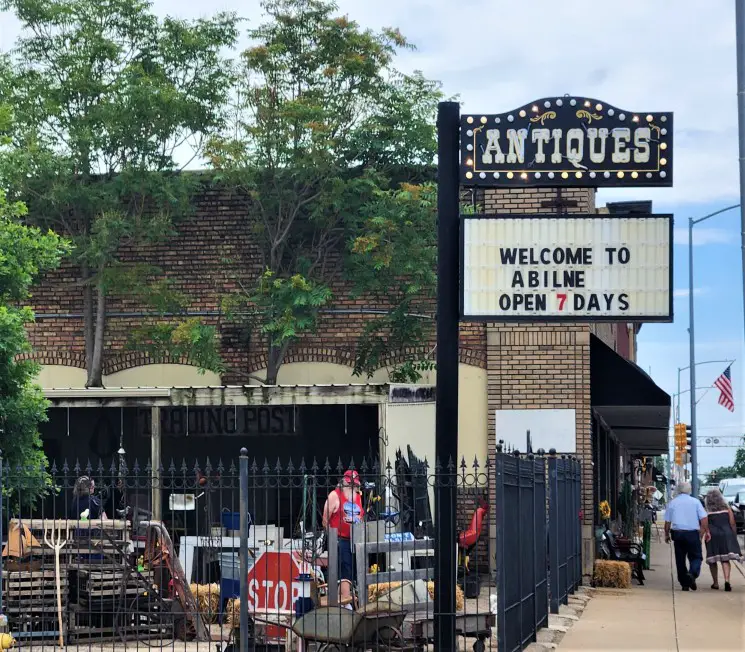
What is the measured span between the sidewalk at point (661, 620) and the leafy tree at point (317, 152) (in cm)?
642

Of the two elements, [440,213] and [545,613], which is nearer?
[440,213]

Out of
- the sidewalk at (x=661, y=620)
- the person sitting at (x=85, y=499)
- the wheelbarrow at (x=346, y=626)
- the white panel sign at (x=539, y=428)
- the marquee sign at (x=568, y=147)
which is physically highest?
the marquee sign at (x=568, y=147)

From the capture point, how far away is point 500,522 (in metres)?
10.6

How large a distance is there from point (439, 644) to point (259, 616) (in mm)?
1942

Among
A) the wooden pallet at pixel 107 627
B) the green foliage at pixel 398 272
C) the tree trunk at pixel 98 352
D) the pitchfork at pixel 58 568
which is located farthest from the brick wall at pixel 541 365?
the pitchfork at pixel 58 568

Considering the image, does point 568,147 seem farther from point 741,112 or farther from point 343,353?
point 343,353

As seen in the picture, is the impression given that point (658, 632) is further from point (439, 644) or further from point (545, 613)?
point (439, 644)

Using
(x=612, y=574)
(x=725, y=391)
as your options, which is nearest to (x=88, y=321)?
(x=612, y=574)

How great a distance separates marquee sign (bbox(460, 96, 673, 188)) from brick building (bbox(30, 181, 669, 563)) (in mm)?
7882

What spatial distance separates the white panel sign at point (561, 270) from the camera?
12.8 meters

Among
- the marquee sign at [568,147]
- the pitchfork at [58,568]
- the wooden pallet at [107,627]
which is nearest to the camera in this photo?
the marquee sign at [568,147]

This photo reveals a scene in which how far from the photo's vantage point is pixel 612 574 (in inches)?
779

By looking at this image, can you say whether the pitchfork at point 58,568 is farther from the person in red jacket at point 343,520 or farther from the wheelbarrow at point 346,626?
the wheelbarrow at point 346,626

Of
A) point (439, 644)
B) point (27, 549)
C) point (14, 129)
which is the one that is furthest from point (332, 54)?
point (439, 644)
